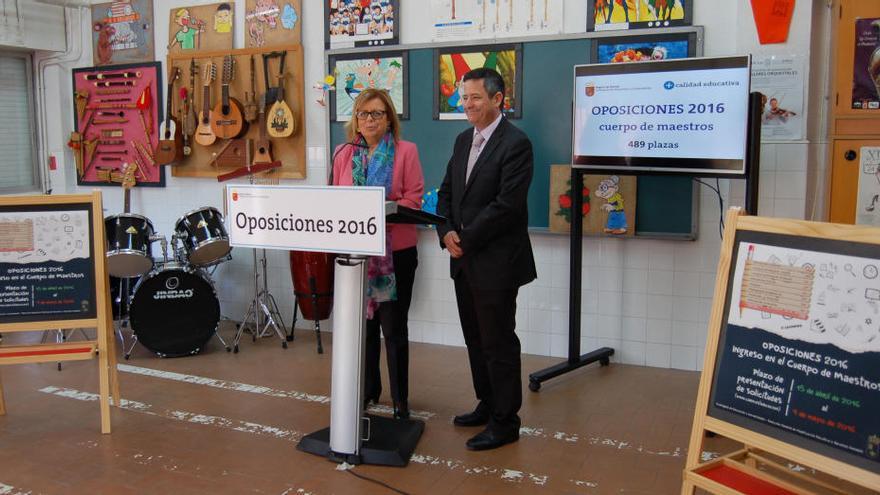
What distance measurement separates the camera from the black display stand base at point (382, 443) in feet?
11.5

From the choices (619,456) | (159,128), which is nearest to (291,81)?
(159,128)

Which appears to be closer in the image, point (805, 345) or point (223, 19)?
point (805, 345)

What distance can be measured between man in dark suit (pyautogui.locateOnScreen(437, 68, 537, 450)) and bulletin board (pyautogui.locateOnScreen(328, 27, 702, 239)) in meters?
1.53

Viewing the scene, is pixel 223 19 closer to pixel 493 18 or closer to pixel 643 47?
pixel 493 18

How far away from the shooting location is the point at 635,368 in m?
5.10

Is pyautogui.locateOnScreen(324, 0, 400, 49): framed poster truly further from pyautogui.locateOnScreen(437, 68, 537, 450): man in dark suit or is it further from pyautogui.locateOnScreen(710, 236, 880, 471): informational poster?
pyautogui.locateOnScreen(710, 236, 880, 471): informational poster

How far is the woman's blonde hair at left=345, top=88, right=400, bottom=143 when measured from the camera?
3859 millimetres

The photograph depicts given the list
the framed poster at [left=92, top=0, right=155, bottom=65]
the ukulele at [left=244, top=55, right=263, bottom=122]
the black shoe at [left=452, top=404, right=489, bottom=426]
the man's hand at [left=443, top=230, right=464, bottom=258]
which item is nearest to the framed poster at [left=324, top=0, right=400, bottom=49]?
the ukulele at [left=244, top=55, right=263, bottom=122]

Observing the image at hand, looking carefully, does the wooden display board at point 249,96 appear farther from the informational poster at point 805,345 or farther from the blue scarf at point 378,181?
the informational poster at point 805,345

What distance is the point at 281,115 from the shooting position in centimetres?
607

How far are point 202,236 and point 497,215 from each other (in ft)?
9.00

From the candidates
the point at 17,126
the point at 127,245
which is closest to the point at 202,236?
the point at 127,245

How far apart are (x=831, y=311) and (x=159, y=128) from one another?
229 inches

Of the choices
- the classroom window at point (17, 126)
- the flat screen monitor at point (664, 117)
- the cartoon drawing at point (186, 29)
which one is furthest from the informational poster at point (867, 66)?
the classroom window at point (17, 126)
